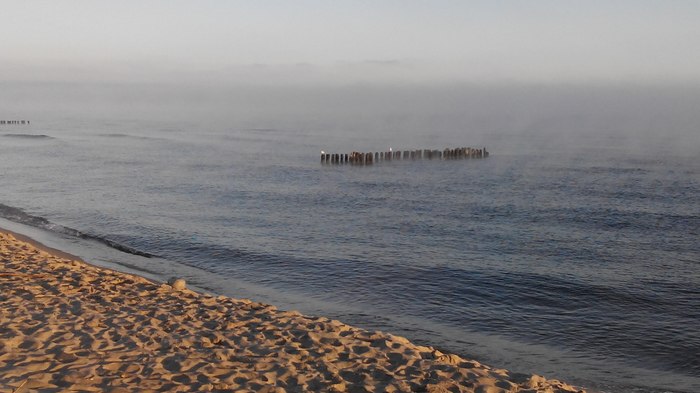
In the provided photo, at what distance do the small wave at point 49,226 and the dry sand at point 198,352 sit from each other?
35.4 feet

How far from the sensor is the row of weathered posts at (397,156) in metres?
63.5

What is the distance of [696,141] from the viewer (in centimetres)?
9838

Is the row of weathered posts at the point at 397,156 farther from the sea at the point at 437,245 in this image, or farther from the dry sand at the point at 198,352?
the dry sand at the point at 198,352

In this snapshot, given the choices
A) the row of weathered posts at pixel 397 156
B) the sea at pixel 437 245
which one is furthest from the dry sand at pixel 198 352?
the row of weathered posts at pixel 397 156

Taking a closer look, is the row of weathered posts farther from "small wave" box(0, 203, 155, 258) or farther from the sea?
"small wave" box(0, 203, 155, 258)

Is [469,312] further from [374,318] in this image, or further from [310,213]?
[310,213]

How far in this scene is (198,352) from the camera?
10469mm

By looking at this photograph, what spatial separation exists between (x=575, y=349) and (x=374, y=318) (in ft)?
17.8

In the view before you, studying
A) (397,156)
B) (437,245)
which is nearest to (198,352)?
(437,245)

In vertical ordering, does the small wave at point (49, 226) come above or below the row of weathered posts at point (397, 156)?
below

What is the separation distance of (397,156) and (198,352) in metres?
58.8

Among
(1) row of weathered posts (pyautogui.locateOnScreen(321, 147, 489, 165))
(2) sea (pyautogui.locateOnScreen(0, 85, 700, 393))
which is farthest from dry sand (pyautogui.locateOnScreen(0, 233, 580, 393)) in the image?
(1) row of weathered posts (pyautogui.locateOnScreen(321, 147, 489, 165))

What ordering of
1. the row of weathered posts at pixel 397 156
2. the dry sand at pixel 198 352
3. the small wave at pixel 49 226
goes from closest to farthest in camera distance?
1. the dry sand at pixel 198 352
2. the small wave at pixel 49 226
3. the row of weathered posts at pixel 397 156

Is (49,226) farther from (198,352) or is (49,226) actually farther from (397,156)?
(397,156)
